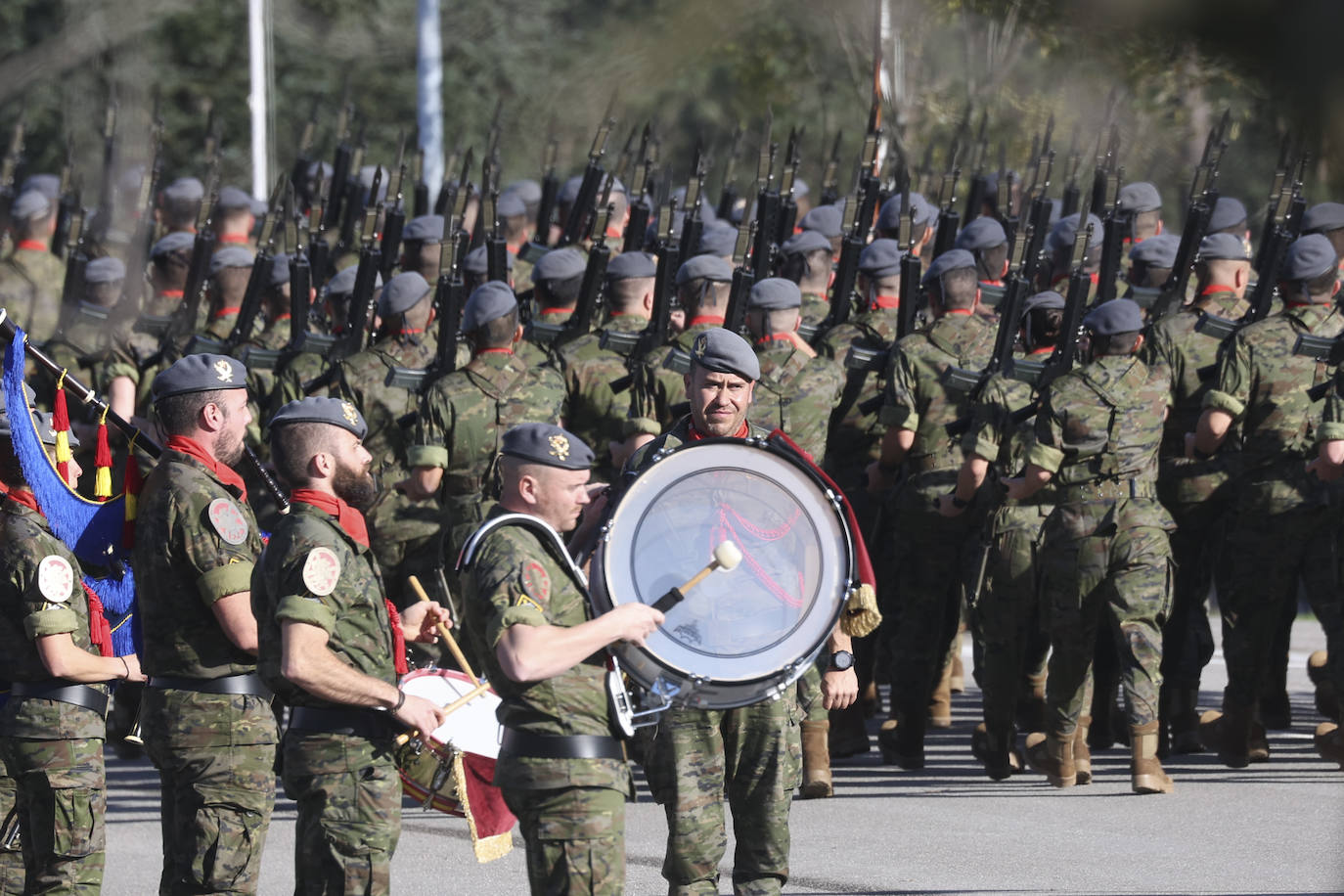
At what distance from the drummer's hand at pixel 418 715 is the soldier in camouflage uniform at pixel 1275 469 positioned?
4.49 metres

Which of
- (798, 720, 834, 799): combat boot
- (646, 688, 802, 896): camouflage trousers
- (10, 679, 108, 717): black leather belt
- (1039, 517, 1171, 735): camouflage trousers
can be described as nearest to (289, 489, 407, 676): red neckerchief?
(646, 688, 802, 896): camouflage trousers

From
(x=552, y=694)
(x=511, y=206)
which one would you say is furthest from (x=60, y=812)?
(x=511, y=206)

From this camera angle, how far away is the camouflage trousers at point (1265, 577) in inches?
308

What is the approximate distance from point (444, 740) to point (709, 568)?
1.00 m

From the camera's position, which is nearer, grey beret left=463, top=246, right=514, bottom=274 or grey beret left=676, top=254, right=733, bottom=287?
grey beret left=676, top=254, right=733, bottom=287

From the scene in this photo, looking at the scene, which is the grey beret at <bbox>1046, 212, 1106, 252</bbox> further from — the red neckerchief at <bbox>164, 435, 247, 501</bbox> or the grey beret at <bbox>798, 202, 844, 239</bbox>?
the red neckerchief at <bbox>164, 435, 247, 501</bbox>

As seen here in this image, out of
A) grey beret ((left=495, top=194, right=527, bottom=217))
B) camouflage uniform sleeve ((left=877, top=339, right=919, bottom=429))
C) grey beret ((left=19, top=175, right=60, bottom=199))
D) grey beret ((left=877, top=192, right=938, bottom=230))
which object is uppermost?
grey beret ((left=19, top=175, right=60, bottom=199))

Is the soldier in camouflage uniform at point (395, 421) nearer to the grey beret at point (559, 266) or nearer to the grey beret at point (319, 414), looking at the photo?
the grey beret at point (559, 266)

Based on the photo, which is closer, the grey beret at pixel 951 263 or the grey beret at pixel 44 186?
the grey beret at pixel 951 263

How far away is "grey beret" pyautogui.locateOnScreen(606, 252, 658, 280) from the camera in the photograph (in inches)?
350

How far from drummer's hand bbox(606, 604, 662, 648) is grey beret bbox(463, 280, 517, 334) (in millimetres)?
4075

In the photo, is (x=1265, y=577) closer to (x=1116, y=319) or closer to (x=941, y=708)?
(x=1116, y=319)

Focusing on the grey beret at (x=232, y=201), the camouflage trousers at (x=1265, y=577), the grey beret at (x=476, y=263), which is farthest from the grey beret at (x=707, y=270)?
the grey beret at (x=232, y=201)

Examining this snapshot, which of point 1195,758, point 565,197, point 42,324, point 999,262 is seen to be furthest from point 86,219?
point 1195,758
